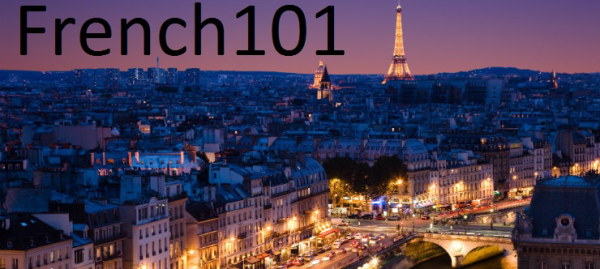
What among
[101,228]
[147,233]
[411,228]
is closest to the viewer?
[101,228]

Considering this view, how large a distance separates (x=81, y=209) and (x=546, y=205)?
1169 cm

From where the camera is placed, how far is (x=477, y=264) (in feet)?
171

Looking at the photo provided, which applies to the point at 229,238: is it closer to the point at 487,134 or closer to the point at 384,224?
the point at 384,224

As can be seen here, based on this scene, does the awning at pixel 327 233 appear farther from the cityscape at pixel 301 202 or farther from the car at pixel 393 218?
the car at pixel 393 218

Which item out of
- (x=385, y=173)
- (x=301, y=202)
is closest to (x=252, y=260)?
(x=301, y=202)

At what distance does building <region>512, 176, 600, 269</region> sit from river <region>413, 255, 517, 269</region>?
59.3 feet

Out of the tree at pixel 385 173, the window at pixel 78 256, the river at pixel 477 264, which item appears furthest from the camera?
the tree at pixel 385 173

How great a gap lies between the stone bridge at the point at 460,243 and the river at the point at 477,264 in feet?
1.26

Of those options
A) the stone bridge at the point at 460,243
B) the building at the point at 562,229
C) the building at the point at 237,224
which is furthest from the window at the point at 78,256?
the stone bridge at the point at 460,243

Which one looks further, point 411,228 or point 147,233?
point 411,228

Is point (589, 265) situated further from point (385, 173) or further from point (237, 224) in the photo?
point (385, 173)

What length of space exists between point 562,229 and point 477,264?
2061cm

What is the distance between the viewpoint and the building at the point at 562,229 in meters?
31.6

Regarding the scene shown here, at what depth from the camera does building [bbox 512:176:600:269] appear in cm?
3159
